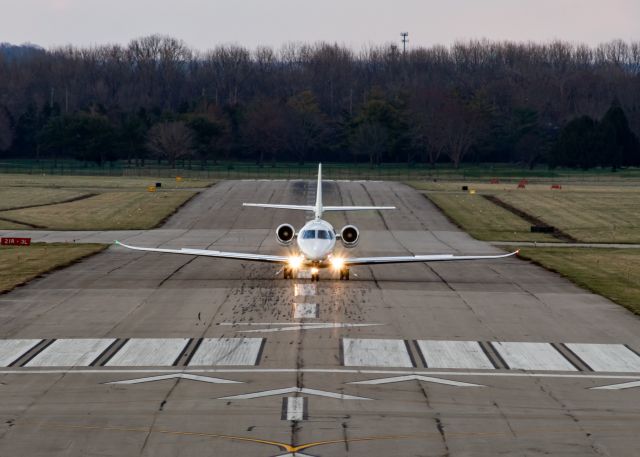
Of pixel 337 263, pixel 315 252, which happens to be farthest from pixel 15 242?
pixel 315 252

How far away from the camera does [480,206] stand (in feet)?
308

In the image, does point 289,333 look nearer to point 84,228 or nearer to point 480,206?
point 84,228

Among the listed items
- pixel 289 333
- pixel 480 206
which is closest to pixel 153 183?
pixel 480 206

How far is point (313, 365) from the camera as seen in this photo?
26.9 m

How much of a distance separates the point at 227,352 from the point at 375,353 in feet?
12.8

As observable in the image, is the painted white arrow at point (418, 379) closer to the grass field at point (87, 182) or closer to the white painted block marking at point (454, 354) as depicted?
the white painted block marking at point (454, 354)

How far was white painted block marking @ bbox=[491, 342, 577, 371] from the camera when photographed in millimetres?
27297

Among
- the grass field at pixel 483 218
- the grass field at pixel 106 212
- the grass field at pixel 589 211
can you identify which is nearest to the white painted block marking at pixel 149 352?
the grass field at pixel 483 218

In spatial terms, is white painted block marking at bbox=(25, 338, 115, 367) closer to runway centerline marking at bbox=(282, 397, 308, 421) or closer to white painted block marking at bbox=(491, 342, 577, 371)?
runway centerline marking at bbox=(282, 397, 308, 421)

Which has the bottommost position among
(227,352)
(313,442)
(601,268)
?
(601,268)

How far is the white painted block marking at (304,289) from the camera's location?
40.5 m

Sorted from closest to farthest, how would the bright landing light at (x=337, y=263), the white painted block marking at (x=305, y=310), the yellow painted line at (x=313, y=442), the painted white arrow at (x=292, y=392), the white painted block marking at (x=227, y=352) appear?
the yellow painted line at (x=313, y=442) < the painted white arrow at (x=292, y=392) < the white painted block marking at (x=227, y=352) < the white painted block marking at (x=305, y=310) < the bright landing light at (x=337, y=263)

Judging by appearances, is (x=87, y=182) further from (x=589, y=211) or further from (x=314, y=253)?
(x=314, y=253)

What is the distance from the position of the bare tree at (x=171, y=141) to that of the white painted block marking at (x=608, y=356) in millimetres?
129118
